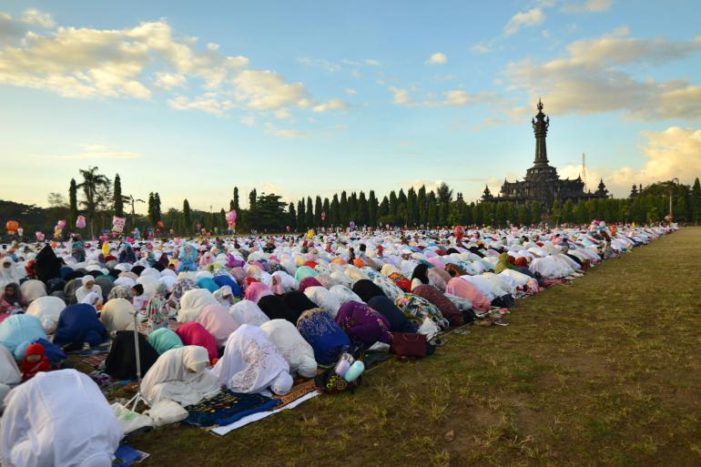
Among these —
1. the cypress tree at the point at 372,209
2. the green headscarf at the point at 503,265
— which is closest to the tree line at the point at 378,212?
the cypress tree at the point at 372,209

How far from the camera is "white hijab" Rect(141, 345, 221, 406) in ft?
A: 16.5

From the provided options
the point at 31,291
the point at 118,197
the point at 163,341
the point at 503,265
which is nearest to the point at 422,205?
the point at 118,197

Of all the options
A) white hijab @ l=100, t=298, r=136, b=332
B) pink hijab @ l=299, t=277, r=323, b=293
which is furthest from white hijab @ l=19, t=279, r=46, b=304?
pink hijab @ l=299, t=277, r=323, b=293

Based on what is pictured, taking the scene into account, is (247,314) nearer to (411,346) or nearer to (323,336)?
(323,336)

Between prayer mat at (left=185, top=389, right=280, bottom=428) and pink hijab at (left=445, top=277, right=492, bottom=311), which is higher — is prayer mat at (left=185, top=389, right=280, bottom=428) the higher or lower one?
the lower one

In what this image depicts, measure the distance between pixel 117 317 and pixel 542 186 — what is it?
80.6 metres

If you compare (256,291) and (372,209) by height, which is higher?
(372,209)

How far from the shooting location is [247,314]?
7.51 meters

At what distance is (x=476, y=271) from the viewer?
14031 mm

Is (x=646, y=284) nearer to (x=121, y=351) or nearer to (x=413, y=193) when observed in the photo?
(x=121, y=351)

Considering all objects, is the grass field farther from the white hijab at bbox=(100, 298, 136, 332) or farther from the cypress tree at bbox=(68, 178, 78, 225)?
the cypress tree at bbox=(68, 178, 78, 225)

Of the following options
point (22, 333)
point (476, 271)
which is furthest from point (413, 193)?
point (22, 333)

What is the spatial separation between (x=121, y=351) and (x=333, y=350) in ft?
9.35

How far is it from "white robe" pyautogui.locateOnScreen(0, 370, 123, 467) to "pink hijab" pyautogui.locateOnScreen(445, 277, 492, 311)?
7482 millimetres
